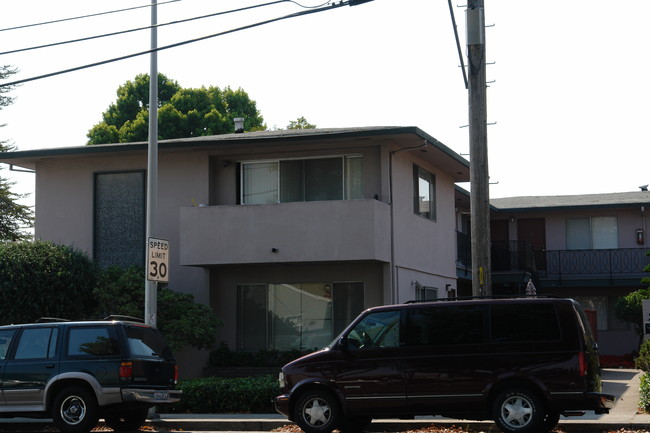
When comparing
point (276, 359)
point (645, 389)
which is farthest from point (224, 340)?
point (645, 389)

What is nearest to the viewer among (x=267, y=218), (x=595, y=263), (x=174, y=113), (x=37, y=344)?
(x=37, y=344)

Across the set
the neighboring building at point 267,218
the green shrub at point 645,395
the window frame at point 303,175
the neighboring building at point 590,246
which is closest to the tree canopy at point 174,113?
the neighboring building at point 590,246

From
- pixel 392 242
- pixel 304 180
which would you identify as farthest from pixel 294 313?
pixel 304 180

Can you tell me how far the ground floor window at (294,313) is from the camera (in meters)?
24.1

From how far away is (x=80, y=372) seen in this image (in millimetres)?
15453

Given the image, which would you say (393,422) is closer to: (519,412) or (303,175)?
(519,412)

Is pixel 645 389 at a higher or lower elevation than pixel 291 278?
lower

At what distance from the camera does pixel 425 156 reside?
2633 cm

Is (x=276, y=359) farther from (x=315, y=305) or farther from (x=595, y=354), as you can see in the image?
(x=595, y=354)

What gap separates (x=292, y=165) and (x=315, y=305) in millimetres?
3444

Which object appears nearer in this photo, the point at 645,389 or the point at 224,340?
the point at 645,389

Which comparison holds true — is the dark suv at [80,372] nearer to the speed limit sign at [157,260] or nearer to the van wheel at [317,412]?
the speed limit sign at [157,260]

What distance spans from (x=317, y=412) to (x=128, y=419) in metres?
3.89

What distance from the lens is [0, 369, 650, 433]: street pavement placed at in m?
14.7
